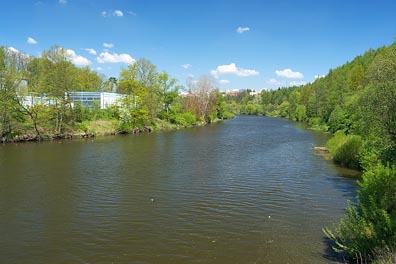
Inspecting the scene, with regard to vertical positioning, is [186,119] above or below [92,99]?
below

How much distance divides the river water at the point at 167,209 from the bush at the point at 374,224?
53.1 inches

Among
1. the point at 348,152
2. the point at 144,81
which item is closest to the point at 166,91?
the point at 144,81

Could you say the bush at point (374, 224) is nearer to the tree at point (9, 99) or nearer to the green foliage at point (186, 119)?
the tree at point (9, 99)

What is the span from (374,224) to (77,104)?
5150 centimetres

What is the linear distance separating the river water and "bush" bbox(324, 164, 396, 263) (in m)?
1.35

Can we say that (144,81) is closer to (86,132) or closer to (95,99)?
(95,99)

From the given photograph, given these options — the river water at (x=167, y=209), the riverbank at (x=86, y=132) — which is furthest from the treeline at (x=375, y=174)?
the riverbank at (x=86, y=132)

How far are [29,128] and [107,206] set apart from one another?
35.8 meters

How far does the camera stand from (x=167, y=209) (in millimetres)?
16422

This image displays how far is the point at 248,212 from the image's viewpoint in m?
16.0

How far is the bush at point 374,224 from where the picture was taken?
932 cm

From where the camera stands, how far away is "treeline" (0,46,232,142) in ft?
146

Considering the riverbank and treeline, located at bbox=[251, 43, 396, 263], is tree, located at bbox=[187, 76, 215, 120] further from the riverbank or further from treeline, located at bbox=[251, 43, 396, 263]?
treeline, located at bbox=[251, 43, 396, 263]

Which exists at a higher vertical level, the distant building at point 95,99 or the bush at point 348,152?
the distant building at point 95,99
